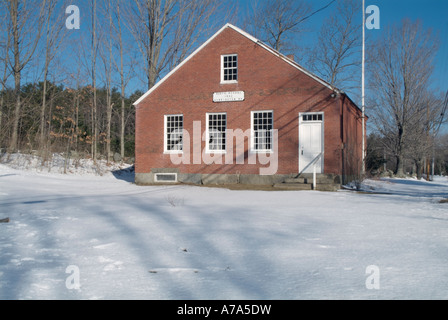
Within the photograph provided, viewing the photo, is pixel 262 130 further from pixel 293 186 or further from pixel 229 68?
pixel 229 68

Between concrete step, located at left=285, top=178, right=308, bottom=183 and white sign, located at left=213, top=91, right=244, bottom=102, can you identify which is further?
white sign, located at left=213, top=91, right=244, bottom=102

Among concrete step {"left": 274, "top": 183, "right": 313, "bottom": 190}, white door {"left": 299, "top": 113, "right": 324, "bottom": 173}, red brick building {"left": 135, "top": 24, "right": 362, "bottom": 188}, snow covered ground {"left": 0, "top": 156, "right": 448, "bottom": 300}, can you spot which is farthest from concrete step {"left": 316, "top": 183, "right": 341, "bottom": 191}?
snow covered ground {"left": 0, "top": 156, "right": 448, "bottom": 300}

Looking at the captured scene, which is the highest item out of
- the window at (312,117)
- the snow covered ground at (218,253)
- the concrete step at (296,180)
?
the window at (312,117)

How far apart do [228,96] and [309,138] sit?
430 cm

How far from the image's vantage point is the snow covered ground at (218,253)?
3.82 meters

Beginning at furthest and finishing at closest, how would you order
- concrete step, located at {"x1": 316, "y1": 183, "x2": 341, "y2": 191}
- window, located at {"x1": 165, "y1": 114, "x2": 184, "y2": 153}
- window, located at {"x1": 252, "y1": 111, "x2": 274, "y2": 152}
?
window, located at {"x1": 165, "y1": 114, "x2": 184, "y2": 153} → window, located at {"x1": 252, "y1": 111, "x2": 274, "y2": 152} → concrete step, located at {"x1": 316, "y1": 183, "x2": 341, "y2": 191}

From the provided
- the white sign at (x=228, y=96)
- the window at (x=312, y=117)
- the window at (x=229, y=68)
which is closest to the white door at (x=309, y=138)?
the window at (x=312, y=117)

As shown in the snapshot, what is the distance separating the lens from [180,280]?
412cm

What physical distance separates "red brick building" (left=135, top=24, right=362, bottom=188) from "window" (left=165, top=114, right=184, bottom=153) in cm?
5

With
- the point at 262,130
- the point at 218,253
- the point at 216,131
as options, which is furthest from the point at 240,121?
the point at 218,253

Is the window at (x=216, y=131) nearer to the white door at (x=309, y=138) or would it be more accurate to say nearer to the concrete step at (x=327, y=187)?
the white door at (x=309, y=138)

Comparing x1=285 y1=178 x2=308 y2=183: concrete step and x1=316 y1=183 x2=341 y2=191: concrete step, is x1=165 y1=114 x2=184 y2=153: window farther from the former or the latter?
x1=316 y1=183 x2=341 y2=191: concrete step

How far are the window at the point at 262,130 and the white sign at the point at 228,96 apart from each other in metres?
1.01

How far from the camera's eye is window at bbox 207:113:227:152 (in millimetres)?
18266
